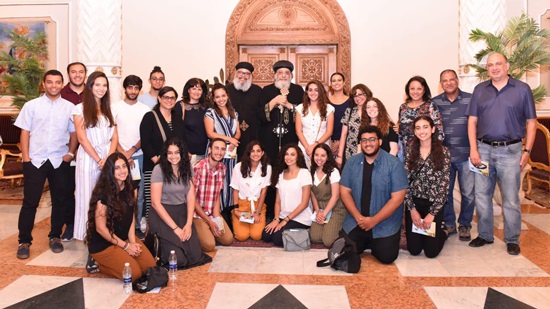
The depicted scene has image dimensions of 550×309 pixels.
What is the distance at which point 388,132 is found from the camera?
5.01 meters

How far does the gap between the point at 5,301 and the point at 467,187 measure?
4304mm

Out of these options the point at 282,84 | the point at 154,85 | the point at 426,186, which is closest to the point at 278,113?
the point at 282,84

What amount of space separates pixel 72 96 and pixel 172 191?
1.67m

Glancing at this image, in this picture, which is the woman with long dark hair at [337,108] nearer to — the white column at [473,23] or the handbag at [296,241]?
the handbag at [296,241]

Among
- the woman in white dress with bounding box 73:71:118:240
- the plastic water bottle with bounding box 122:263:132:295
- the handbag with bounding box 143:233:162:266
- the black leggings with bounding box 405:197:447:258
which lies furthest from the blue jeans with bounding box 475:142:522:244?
the woman in white dress with bounding box 73:71:118:240

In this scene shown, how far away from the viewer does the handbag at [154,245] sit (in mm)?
4094

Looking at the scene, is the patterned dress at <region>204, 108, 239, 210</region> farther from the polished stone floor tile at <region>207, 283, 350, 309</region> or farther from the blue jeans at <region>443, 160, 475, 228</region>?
the blue jeans at <region>443, 160, 475, 228</region>

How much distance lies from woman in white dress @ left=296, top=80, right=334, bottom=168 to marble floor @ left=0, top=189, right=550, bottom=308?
128cm

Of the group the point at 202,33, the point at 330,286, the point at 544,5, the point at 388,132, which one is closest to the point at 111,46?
the point at 202,33

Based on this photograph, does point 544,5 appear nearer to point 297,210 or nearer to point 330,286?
point 297,210

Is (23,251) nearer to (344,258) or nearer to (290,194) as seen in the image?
(290,194)

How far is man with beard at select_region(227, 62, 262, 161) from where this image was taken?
5566mm

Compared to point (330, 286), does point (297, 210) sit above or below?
above

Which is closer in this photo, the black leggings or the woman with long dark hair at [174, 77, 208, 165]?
the black leggings
